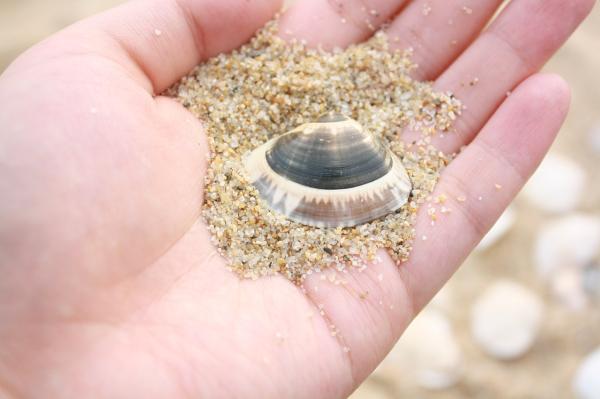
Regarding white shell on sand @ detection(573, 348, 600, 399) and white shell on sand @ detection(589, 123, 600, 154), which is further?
white shell on sand @ detection(589, 123, 600, 154)

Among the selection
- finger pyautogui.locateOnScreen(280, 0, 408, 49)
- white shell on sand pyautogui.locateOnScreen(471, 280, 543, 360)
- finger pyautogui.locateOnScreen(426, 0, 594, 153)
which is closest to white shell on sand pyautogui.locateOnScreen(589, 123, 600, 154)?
white shell on sand pyautogui.locateOnScreen(471, 280, 543, 360)

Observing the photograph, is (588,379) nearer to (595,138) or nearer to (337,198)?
(595,138)

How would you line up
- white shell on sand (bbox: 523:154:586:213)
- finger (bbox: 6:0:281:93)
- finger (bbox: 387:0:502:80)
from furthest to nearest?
white shell on sand (bbox: 523:154:586:213), finger (bbox: 387:0:502:80), finger (bbox: 6:0:281:93)

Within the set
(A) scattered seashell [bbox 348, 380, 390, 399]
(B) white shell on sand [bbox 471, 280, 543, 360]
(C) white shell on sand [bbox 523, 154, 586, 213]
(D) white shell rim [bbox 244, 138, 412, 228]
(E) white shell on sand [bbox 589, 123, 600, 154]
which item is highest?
(D) white shell rim [bbox 244, 138, 412, 228]

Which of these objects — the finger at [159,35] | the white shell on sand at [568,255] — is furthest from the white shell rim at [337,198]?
the white shell on sand at [568,255]

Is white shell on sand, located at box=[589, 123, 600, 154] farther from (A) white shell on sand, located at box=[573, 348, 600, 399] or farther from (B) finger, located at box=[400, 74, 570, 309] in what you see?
(B) finger, located at box=[400, 74, 570, 309]

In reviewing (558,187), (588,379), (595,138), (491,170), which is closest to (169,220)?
(491,170)

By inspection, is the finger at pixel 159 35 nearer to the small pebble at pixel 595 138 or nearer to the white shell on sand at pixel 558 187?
the white shell on sand at pixel 558 187

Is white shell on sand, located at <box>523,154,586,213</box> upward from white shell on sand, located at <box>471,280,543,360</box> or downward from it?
upward
